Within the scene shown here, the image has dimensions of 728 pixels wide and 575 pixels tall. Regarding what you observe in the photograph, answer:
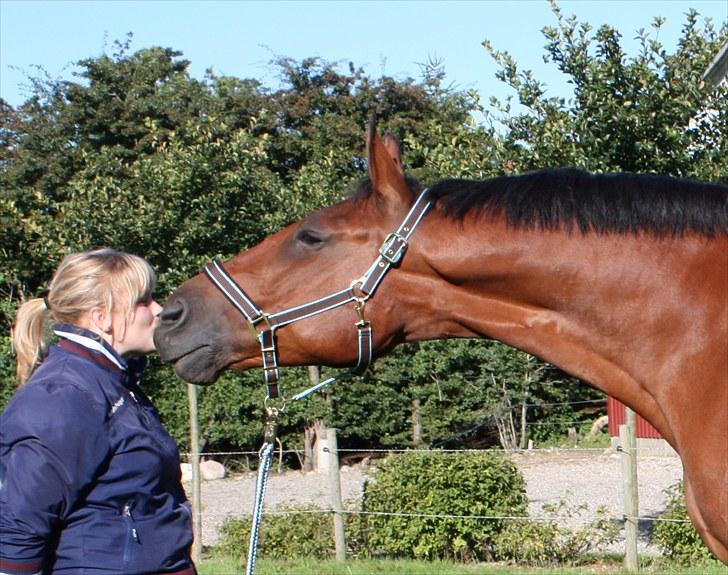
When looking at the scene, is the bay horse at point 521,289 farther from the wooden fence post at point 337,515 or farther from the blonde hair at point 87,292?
the wooden fence post at point 337,515

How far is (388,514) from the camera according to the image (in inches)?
330

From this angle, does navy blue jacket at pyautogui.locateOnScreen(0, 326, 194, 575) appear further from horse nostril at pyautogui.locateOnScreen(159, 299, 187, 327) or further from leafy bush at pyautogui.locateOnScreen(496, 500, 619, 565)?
leafy bush at pyautogui.locateOnScreen(496, 500, 619, 565)

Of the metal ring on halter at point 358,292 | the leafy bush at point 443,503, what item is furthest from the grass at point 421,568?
the metal ring on halter at point 358,292

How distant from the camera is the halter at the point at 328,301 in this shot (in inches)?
114

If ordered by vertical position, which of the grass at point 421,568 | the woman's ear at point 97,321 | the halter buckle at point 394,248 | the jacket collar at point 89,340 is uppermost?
the halter buckle at point 394,248

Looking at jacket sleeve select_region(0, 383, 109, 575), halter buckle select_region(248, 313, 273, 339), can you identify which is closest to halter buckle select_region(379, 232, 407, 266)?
halter buckle select_region(248, 313, 273, 339)

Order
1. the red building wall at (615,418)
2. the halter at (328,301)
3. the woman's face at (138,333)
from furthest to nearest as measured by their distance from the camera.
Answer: the red building wall at (615,418), the halter at (328,301), the woman's face at (138,333)

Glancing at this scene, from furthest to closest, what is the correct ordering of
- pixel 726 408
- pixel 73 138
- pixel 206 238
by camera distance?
pixel 73 138 → pixel 206 238 → pixel 726 408

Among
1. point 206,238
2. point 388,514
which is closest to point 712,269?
point 388,514

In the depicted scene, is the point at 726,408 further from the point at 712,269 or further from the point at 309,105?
the point at 309,105

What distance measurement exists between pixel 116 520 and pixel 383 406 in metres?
11.1

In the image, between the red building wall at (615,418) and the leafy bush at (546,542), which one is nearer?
the leafy bush at (546,542)

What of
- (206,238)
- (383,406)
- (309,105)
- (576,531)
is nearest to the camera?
(576,531)

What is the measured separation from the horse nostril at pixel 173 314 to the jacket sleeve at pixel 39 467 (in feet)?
1.73
